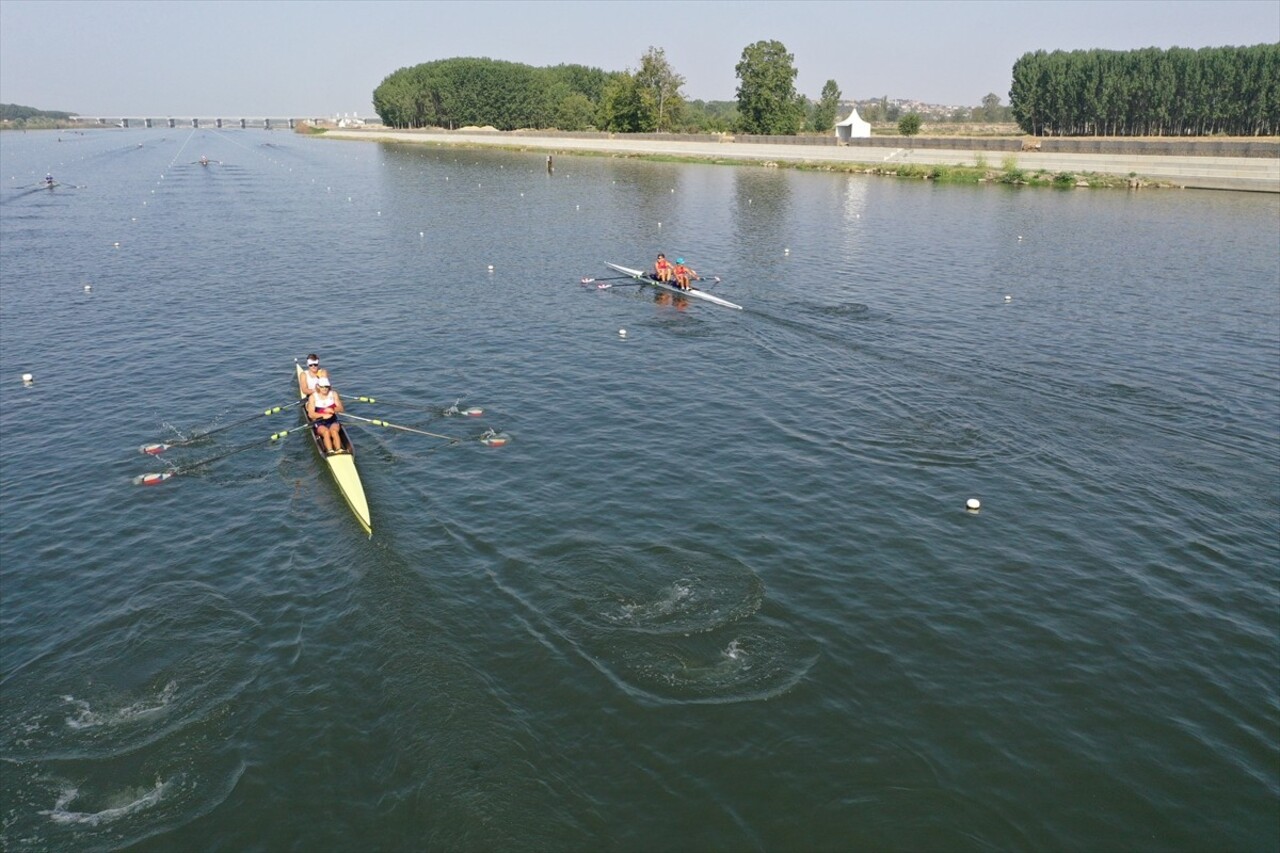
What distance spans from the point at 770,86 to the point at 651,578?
171 meters

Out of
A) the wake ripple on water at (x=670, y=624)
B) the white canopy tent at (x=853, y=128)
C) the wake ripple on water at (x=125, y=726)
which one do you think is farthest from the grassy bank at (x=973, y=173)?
the wake ripple on water at (x=125, y=726)

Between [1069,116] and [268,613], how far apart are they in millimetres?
172567

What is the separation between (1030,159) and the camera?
110 metres

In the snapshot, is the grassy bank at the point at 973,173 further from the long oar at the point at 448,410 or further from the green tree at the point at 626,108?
the long oar at the point at 448,410

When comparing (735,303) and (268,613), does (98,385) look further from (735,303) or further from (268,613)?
(735,303)

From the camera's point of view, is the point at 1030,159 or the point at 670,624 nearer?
the point at 670,624

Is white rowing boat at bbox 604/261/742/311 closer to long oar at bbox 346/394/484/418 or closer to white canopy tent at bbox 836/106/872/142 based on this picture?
long oar at bbox 346/394/484/418

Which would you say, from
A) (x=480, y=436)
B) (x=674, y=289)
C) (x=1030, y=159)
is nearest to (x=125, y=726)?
(x=480, y=436)

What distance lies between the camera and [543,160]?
521 ft

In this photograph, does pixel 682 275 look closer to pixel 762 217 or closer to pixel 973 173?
pixel 762 217

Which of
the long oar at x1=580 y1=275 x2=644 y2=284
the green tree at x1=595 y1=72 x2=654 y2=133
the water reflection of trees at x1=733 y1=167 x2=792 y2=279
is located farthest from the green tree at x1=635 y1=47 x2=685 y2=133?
the long oar at x1=580 y1=275 x2=644 y2=284

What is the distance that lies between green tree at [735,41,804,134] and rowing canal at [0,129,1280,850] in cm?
13833

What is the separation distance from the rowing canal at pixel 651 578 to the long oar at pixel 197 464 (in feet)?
0.80

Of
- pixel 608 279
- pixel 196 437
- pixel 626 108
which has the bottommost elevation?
pixel 196 437
